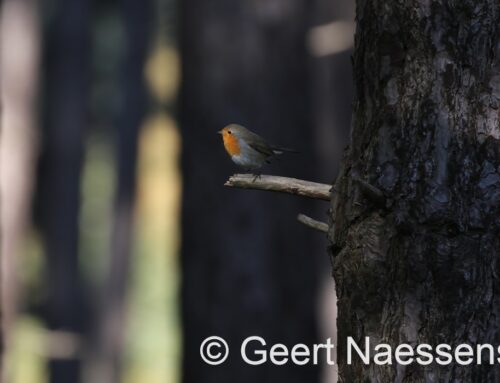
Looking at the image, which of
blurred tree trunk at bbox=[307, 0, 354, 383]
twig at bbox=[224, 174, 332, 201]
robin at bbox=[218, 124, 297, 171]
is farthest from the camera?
blurred tree trunk at bbox=[307, 0, 354, 383]

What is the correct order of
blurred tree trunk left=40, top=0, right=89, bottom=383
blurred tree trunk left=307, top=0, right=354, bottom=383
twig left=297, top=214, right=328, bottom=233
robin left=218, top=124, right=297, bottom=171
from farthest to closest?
blurred tree trunk left=40, top=0, right=89, bottom=383, blurred tree trunk left=307, top=0, right=354, bottom=383, robin left=218, top=124, right=297, bottom=171, twig left=297, top=214, right=328, bottom=233

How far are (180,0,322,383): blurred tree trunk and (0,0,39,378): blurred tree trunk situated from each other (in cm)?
279

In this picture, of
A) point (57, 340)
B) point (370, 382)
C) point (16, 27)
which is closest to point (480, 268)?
point (370, 382)

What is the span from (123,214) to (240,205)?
26.4ft

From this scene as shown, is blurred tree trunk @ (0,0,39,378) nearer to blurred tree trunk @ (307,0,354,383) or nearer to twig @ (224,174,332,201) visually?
blurred tree trunk @ (307,0,354,383)

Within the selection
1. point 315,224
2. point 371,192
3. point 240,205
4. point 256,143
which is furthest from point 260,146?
point 371,192

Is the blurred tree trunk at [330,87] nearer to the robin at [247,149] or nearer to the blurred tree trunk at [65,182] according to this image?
the robin at [247,149]

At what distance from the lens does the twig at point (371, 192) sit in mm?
3510

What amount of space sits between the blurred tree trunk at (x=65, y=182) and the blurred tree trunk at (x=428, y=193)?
1193 centimetres

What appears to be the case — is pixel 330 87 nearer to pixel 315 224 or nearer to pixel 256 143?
pixel 256 143

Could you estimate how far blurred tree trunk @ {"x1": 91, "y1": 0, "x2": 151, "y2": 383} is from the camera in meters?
15.4

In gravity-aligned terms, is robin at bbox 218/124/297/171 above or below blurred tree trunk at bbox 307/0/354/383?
below

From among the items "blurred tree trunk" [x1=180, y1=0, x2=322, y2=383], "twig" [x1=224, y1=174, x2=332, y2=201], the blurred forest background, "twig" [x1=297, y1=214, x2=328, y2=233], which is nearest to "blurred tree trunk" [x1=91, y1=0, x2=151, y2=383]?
the blurred forest background

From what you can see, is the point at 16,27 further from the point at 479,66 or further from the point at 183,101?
the point at 479,66
